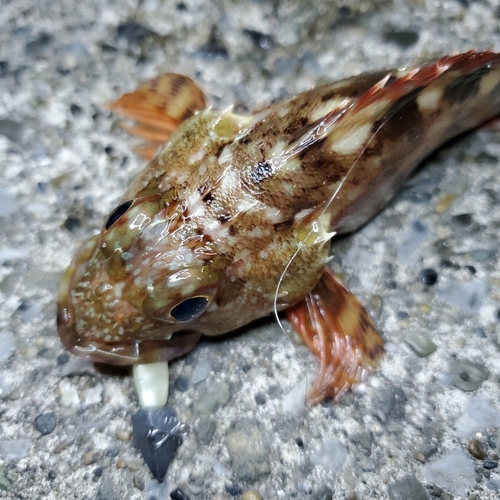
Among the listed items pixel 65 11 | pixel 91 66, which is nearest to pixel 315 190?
pixel 91 66

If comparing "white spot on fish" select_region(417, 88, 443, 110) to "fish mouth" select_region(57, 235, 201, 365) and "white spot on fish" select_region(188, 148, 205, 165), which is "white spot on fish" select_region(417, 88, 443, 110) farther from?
"fish mouth" select_region(57, 235, 201, 365)

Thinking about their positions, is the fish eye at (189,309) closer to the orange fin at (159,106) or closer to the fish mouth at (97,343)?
the fish mouth at (97,343)

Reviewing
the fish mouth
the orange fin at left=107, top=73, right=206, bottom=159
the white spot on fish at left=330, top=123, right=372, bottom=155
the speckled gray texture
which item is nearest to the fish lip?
the fish mouth

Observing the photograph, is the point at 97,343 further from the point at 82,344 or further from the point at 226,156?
the point at 226,156

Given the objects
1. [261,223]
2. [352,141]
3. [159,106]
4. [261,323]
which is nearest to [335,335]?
[261,323]

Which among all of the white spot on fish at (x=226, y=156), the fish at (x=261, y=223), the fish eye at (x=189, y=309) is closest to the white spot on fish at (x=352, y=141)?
the fish at (x=261, y=223)
